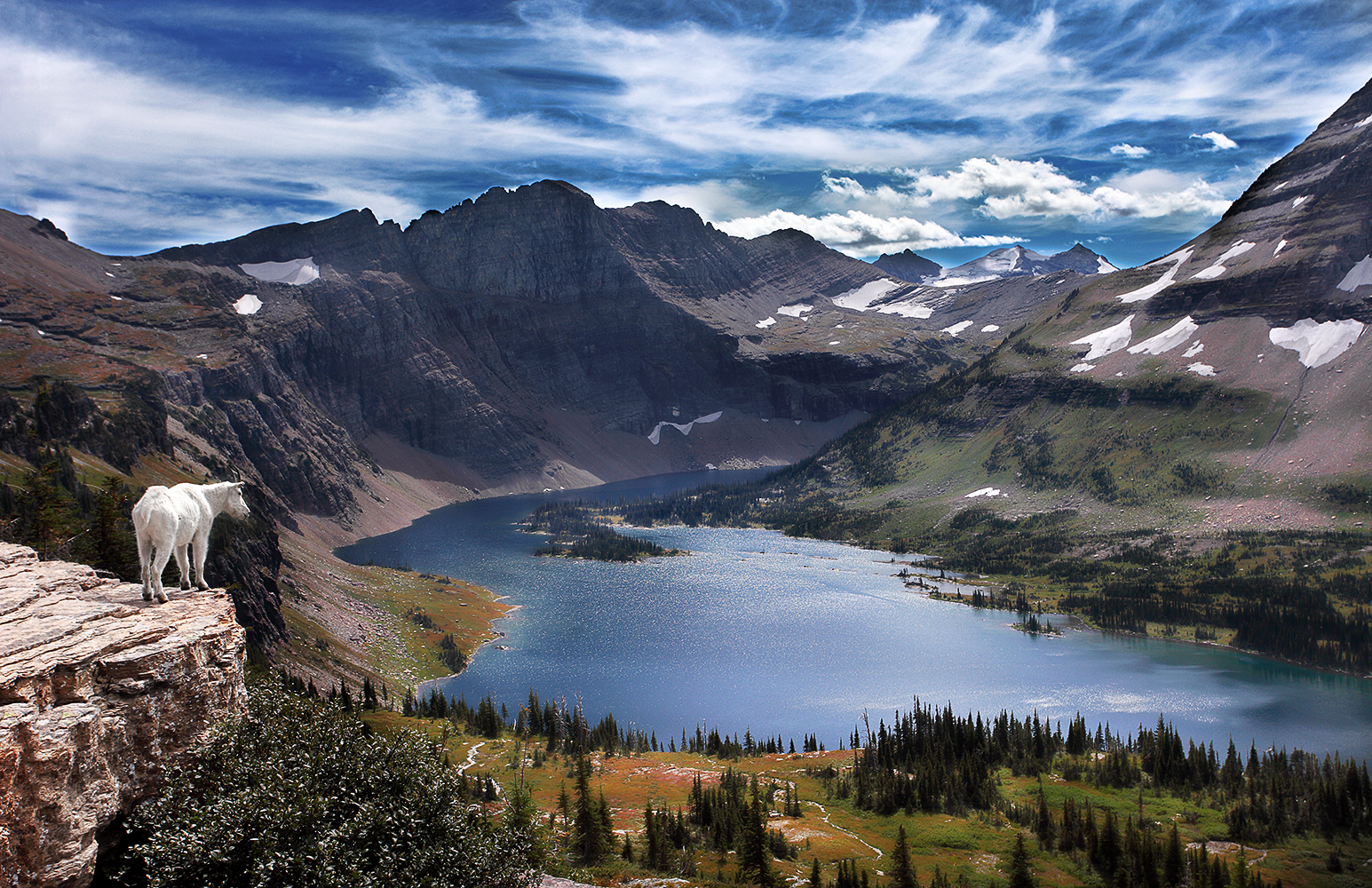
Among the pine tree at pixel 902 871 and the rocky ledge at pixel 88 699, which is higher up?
the rocky ledge at pixel 88 699

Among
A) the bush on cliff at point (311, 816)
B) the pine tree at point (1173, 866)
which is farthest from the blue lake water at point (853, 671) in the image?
the bush on cliff at point (311, 816)

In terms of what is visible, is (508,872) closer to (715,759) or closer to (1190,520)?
(715,759)

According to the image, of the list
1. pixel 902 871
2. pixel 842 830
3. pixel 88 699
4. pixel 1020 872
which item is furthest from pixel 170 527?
pixel 842 830

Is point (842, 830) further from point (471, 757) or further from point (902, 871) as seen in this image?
point (471, 757)

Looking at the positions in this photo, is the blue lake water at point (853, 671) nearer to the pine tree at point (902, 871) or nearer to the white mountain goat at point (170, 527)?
the pine tree at point (902, 871)

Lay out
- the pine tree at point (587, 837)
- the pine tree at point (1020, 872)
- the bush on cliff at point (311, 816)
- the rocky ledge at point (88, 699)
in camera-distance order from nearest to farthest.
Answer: the rocky ledge at point (88, 699), the bush on cliff at point (311, 816), the pine tree at point (587, 837), the pine tree at point (1020, 872)

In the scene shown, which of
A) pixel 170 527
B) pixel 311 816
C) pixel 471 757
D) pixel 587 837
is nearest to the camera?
pixel 311 816
